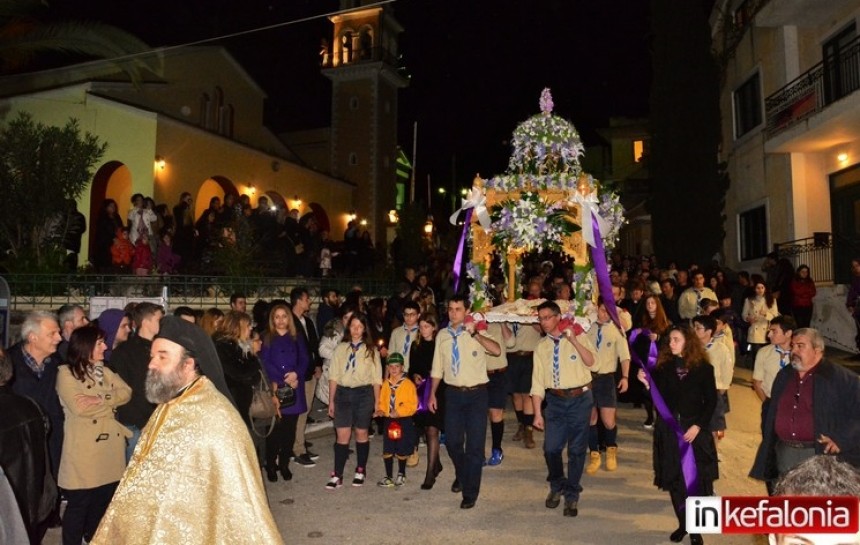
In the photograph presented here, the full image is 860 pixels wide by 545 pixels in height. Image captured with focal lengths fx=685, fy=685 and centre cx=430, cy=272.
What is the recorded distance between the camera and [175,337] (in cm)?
366

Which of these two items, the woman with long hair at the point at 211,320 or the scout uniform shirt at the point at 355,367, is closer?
the woman with long hair at the point at 211,320

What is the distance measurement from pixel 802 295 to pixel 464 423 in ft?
31.4

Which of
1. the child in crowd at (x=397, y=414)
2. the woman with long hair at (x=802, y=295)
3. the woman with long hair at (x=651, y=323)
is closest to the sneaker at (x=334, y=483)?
the child in crowd at (x=397, y=414)

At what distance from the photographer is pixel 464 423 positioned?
7.50 m

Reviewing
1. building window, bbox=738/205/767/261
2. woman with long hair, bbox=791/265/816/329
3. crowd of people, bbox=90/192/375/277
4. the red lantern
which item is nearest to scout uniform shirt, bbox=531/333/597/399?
the red lantern

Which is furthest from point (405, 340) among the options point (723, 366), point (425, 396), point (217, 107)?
point (217, 107)

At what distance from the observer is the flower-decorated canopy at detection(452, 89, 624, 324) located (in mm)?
10281

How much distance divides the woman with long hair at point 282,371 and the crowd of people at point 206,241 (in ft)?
20.8

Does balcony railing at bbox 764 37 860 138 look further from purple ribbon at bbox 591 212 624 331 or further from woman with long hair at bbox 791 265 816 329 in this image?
purple ribbon at bbox 591 212 624 331

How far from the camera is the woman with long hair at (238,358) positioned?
688 centimetres

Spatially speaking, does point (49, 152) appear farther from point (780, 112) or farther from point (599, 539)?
point (780, 112)

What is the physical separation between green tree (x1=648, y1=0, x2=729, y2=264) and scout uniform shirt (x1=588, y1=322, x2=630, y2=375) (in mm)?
15735

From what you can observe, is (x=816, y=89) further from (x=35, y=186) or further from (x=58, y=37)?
(x=35, y=186)

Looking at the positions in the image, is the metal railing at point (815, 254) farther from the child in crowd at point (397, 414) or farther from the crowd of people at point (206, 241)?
the child in crowd at point (397, 414)
